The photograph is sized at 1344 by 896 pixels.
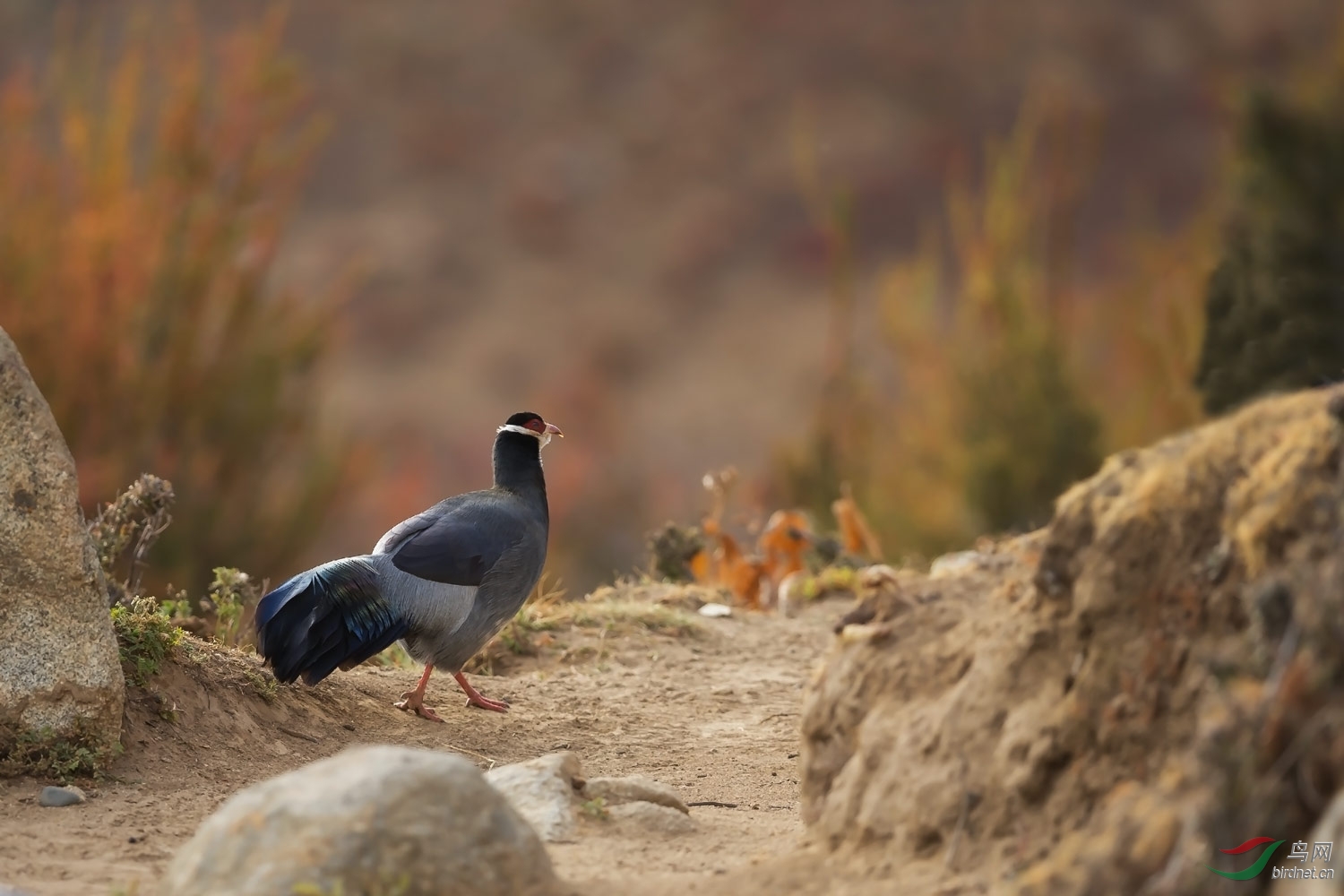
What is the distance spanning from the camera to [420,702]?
541 cm

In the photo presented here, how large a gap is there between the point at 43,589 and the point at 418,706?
59.5 inches

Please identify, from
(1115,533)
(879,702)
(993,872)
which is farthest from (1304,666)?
(879,702)

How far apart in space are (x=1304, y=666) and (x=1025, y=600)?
2.45ft

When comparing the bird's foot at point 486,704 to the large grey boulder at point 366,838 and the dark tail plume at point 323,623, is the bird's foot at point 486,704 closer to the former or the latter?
the dark tail plume at point 323,623

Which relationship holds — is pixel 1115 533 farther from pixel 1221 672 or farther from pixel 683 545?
pixel 683 545

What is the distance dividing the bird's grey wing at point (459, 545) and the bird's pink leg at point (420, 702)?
0.34 metres

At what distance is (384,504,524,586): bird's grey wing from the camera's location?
212 inches

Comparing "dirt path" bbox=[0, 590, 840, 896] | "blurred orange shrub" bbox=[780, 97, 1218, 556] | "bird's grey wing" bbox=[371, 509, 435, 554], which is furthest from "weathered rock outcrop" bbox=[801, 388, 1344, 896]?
"blurred orange shrub" bbox=[780, 97, 1218, 556]

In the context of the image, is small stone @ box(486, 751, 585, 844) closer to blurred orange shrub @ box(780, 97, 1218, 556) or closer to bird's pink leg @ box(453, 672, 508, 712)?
bird's pink leg @ box(453, 672, 508, 712)

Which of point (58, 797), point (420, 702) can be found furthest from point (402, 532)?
point (58, 797)

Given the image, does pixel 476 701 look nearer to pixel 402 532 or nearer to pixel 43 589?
pixel 402 532

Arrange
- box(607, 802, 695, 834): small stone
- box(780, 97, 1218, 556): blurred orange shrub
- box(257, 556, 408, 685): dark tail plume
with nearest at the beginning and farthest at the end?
box(607, 802, 695, 834): small stone
box(257, 556, 408, 685): dark tail plume
box(780, 97, 1218, 556): blurred orange shrub

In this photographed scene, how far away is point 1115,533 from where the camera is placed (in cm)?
294

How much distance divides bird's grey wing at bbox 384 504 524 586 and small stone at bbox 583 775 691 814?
5.21 feet
